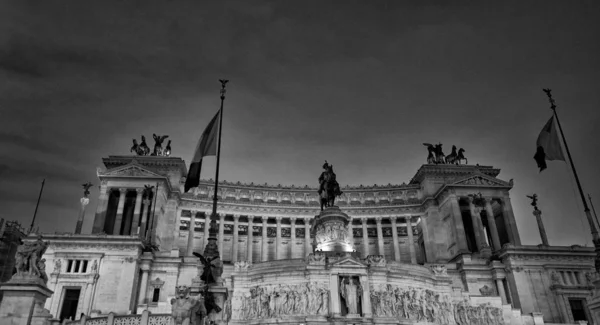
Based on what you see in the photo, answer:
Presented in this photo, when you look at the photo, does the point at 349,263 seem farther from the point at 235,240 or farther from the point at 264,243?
the point at 264,243

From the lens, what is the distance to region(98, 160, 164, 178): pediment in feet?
221

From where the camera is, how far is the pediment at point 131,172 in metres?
67.3

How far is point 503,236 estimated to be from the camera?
72188 millimetres

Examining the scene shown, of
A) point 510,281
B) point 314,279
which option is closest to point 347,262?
point 314,279

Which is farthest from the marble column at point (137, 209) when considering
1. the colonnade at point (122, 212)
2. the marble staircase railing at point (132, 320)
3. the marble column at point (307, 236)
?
the marble staircase railing at point (132, 320)

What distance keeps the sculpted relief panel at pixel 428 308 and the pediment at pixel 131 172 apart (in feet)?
141

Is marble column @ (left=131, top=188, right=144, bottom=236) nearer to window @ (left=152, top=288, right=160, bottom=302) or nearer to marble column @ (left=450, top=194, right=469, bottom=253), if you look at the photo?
window @ (left=152, top=288, right=160, bottom=302)

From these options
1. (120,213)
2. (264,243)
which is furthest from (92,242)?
(264,243)

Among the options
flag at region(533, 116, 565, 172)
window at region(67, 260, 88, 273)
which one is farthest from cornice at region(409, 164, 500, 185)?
window at region(67, 260, 88, 273)

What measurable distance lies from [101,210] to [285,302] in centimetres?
4059

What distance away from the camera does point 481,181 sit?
71.9 metres

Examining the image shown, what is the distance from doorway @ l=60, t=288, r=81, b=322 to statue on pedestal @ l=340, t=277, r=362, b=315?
89.1 feet

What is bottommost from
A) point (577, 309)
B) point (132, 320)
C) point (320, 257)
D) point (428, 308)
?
point (132, 320)

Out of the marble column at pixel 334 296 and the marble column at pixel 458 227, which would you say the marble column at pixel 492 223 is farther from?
the marble column at pixel 334 296
